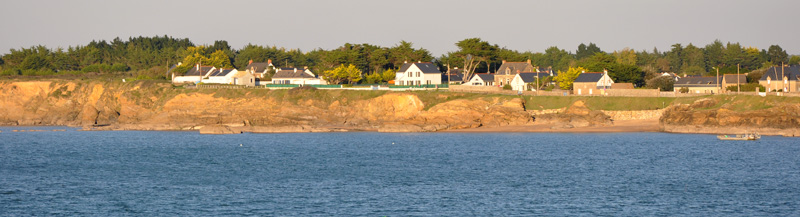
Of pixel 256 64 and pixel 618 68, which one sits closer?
pixel 618 68

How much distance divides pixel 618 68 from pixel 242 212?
86.6 m

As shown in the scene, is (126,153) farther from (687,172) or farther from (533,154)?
(687,172)

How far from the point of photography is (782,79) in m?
104

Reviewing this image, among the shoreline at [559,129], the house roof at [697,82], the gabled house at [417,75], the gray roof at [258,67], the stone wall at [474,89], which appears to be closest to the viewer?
the shoreline at [559,129]

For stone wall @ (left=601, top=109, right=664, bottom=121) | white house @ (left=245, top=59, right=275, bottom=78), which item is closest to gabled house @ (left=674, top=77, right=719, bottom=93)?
Answer: stone wall @ (left=601, top=109, right=664, bottom=121)

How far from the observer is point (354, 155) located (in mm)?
70875

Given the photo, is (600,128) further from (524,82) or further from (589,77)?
(524,82)

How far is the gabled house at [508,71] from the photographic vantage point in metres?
130

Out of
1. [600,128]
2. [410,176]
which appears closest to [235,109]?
[600,128]

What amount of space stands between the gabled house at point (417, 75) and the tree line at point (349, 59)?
190 inches

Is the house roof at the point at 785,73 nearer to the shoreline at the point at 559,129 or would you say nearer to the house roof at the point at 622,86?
the house roof at the point at 622,86

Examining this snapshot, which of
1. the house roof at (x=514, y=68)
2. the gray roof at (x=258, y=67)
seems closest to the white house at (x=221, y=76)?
the gray roof at (x=258, y=67)

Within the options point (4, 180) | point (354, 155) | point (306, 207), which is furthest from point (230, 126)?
point (306, 207)

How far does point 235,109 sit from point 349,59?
110 ft
